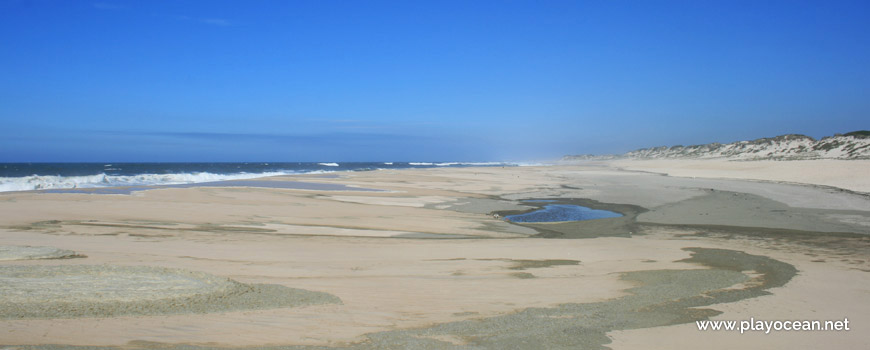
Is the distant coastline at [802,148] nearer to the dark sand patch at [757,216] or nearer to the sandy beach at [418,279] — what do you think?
the dark sand patch at [757,216]

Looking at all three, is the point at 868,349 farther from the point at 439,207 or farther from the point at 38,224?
the point at 38,224

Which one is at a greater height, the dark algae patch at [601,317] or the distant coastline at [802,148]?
the distant coastline at [802,148]

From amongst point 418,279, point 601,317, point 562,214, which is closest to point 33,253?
point 418,279

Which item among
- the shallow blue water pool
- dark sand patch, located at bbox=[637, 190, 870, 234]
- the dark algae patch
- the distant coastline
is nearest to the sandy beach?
the dark algae patch

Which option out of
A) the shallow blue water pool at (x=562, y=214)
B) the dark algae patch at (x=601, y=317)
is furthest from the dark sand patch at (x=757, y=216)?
the dark algae patch at (x=601, y=317)

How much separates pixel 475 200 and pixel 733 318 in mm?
18410

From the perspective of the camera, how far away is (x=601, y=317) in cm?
632

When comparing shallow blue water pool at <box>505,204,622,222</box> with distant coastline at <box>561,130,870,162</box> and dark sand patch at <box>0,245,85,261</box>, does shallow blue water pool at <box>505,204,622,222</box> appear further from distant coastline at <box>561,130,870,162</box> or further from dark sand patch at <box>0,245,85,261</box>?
distant coastline at <box>561,130,870,162</box>

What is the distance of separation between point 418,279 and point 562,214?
12247 millimetres

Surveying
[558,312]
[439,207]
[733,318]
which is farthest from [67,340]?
[439,207]

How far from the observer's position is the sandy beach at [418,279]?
555cm

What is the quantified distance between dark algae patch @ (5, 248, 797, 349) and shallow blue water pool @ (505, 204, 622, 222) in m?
8.89

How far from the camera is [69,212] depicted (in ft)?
55.3

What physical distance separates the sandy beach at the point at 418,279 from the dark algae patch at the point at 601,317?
34 mm
